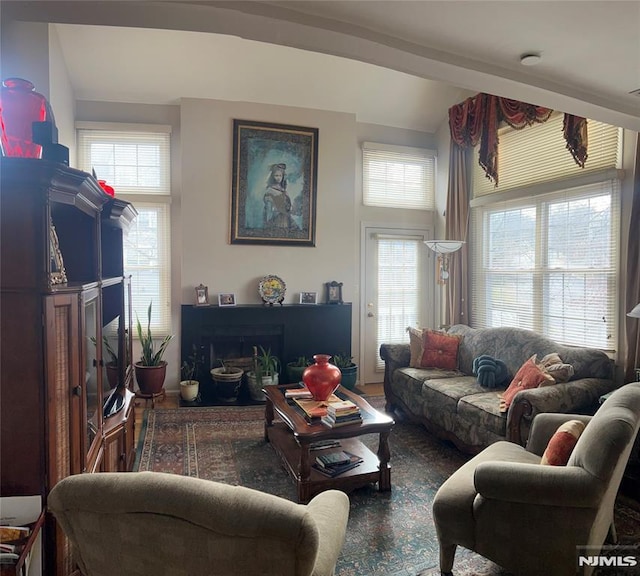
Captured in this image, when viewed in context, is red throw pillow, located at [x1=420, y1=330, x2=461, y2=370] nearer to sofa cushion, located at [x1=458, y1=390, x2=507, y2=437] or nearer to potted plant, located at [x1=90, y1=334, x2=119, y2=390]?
sofa cushion, located at [x1=458, y1=390, x2=507, y2=437]

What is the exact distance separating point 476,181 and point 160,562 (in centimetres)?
500

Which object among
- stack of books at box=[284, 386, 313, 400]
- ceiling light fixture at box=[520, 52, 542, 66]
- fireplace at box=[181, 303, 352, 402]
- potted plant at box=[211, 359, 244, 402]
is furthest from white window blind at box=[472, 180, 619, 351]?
potted plant at box=[211, 359, 244, 402]

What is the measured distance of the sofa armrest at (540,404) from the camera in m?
2.95

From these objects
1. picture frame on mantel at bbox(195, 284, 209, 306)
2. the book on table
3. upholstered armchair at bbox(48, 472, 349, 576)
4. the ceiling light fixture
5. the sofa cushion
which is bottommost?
the sofa cushion

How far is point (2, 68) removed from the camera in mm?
3410

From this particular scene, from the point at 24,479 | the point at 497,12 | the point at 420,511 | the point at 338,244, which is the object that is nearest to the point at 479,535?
the point at 420,511

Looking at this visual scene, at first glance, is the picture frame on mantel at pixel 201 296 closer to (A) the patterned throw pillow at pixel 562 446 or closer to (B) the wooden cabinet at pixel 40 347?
(B) the wooden cabinet at pixel 40 347

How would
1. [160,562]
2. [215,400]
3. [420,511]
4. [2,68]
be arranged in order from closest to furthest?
[160,562]
[420,511]
[2,68]
[215,400]

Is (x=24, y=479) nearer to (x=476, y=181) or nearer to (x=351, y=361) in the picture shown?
(x=351, y=361)

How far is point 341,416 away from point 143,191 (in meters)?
3.61

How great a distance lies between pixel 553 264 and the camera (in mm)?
Answer: 4195

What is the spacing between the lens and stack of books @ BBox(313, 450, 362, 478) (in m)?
A: 2.87

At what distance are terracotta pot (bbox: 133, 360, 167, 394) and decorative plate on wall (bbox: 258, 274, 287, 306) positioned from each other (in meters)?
1.38

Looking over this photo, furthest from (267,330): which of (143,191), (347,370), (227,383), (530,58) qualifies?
(530,58)
